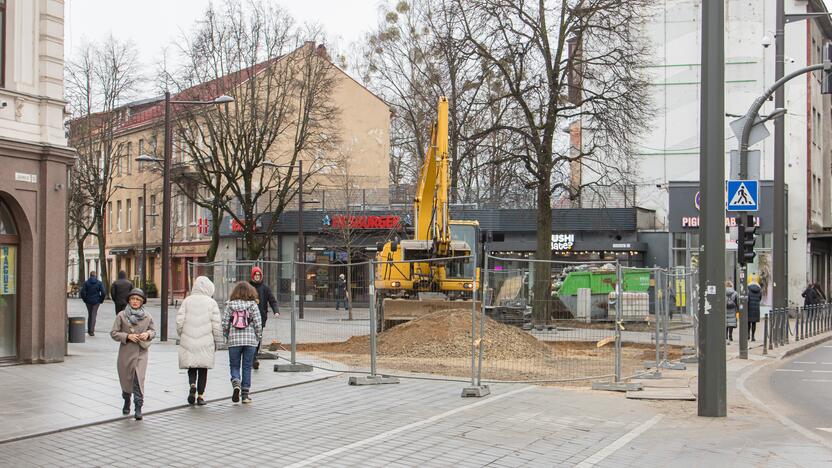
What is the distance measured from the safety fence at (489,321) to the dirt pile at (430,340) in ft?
0.08

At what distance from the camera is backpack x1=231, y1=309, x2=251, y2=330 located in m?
11.8

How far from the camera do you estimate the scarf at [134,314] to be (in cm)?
1084

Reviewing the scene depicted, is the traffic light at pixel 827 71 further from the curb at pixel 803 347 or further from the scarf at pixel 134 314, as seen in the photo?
the scarf at pixel 134 314

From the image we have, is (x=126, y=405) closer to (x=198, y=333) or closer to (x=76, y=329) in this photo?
(x=198, y=333)

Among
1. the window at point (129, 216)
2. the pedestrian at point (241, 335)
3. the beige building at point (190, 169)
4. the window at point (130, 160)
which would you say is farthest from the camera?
the window at point (129, 216)

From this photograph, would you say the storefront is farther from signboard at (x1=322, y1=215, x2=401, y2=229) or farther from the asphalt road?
the asphalt road

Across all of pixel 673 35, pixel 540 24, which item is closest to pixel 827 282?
pixel 673 35

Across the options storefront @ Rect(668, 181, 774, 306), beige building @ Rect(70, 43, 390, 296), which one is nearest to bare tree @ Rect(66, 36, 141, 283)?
beige building @ Rect(70, 43, 390, 296)

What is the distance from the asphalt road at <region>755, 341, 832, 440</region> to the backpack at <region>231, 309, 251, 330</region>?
6.95 meters

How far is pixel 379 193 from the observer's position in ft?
158

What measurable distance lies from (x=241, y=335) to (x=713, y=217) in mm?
5990

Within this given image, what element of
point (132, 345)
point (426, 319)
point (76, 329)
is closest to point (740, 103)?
point (426, 319)

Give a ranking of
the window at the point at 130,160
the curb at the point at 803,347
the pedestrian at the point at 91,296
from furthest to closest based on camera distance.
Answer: the window at the point at 130,160 → the pedestrian at the point at 91,296 → the curb at the point at 803,347

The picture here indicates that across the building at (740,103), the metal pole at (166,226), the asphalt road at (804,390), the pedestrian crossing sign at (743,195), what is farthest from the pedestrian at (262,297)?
the building at (740,103)
